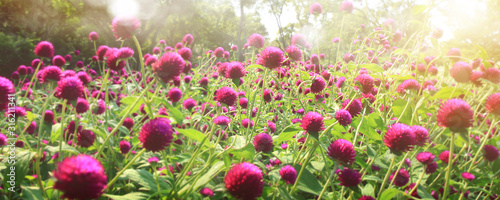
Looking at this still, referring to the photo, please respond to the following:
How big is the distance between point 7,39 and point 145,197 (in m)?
12.2

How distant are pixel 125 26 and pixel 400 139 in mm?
1507

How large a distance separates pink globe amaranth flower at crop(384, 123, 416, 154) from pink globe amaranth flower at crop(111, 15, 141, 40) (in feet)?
4.75

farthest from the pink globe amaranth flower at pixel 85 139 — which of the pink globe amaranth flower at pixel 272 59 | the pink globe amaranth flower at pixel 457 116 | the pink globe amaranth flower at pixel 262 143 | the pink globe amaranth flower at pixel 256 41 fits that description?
the pink globe amaranth flower at pixel 457 116

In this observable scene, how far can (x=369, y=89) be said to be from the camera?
160cm

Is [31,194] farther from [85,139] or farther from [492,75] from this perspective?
[492,75]

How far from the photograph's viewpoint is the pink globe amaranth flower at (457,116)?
3.43 feet

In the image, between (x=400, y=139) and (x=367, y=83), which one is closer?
(x=400, y=139)

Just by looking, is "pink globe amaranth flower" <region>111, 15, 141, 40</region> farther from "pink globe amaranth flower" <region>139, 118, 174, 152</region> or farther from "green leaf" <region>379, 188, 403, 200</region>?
"green leaf" <region>379, 188, 403, 200</region>

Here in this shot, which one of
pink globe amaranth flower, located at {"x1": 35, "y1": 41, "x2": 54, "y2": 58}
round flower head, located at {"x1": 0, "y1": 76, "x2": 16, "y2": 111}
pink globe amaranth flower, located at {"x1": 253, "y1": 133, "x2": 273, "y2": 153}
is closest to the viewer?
round flower head, located at {"x1": 0, "y1": 76, "x2": 16, "y2": 111}

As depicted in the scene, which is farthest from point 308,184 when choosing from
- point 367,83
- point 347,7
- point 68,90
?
point 347,7

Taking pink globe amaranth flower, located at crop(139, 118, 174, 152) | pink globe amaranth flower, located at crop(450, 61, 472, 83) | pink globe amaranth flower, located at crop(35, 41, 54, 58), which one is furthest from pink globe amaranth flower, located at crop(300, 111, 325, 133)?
pink globe amaranth flower, located at crop(35, 41, 54, 58)

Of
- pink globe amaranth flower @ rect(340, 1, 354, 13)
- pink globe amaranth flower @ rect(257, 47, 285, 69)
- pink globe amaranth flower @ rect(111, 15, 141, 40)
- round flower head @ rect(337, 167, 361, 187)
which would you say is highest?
pink globe amaranth flower @ rect(340, 1, 354, 13)

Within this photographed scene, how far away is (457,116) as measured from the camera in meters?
1.05

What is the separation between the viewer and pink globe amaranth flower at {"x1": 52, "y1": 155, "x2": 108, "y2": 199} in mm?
714
